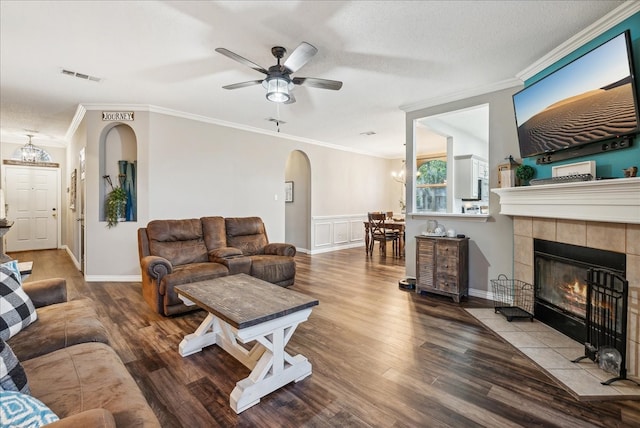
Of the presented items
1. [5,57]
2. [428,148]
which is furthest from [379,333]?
[428,148]

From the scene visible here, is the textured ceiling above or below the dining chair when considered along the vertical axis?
above

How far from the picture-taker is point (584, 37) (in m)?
2.60

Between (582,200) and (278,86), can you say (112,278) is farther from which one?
(582,200)

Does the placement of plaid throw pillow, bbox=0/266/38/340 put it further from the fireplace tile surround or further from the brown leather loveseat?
the fireplace tile surround

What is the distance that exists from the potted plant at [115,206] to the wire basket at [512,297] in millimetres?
5354

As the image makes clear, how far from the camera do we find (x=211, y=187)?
5.38m

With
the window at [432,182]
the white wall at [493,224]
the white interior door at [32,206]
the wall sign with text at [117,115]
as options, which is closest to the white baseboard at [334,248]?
the window at [432,182]

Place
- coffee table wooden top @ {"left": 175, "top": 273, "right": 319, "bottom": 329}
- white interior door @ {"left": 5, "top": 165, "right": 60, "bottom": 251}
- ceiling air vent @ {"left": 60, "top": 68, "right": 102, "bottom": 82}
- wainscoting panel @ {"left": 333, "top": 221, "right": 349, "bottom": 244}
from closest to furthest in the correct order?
1. coffee table wooden top @ {"left": 175, "top": 273, "right": 319, "bottom": 329}
2. ceiling air vent @ {"left": 60, "top": 68, "right": 102, "bottom": 82}
3. white interior door @ {"left": 5, "top": 165, "right": 60, "bottom": 251}
4. wainscoting panel @ {"left": 333, "top": 221, "right": 349, "bottom": 244}

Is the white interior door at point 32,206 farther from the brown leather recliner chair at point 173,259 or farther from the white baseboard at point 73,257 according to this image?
the brown leather recliner chair at point 173,259

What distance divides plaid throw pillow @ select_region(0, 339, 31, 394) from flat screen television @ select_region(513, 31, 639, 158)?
12.0 ft

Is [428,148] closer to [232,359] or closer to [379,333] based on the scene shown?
[379,333]

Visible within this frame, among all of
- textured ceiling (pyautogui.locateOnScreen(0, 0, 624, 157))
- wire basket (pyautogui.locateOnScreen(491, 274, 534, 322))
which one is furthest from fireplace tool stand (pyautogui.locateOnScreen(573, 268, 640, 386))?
textured ceiling (pyautogui.locateOnScreen(0, 0, 624, 157))

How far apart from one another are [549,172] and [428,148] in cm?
528

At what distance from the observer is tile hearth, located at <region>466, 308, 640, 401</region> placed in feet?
6.38
